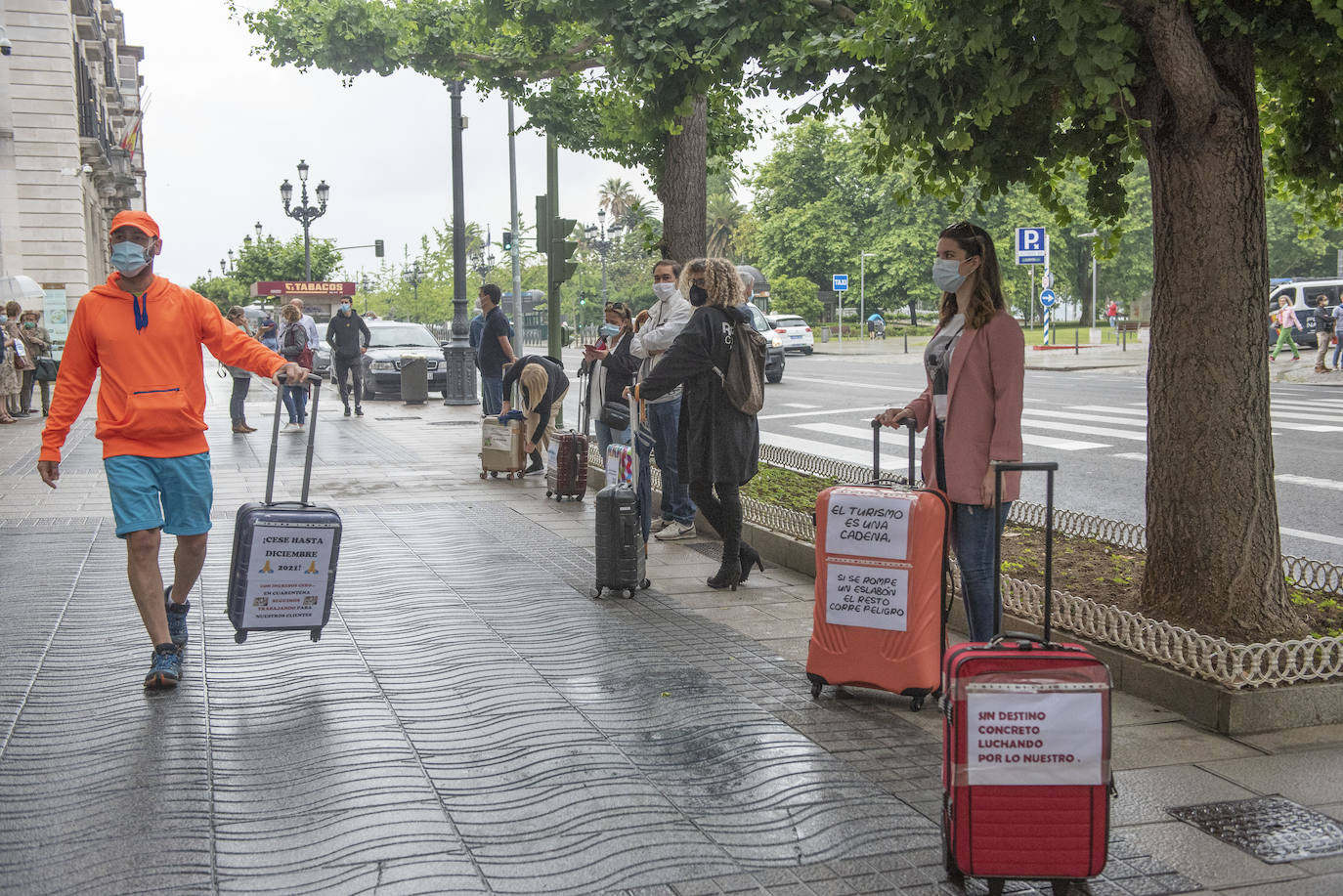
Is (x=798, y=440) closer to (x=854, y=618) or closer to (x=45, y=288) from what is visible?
(x=854, y=618)

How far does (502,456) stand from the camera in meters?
13.1

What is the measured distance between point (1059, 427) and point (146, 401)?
1422 cm

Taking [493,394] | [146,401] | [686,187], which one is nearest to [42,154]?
[493,394]

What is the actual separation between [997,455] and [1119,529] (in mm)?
3455

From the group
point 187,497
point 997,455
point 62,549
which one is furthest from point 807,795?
point 62,549

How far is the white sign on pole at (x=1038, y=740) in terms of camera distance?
3.44m

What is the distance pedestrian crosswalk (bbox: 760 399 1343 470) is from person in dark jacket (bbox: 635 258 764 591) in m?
7.16

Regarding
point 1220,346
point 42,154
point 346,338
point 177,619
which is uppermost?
point 42,154

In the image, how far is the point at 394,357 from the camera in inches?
1056

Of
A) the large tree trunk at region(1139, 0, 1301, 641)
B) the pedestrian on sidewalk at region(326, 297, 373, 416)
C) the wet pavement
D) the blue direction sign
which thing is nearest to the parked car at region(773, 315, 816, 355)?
the blue direction sign

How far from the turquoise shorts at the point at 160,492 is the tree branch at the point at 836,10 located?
4992 millimetres

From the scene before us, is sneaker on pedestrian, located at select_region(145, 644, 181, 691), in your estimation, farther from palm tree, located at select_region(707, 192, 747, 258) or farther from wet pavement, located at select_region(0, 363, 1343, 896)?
palm tree, located at select_region(707, 192, 747, 258)

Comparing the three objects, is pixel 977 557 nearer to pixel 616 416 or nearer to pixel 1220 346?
pixel 1220 346

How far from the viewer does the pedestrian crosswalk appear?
1541 centimetres
